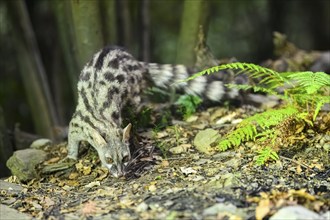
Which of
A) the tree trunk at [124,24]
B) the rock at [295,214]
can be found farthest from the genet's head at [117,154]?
the tree trunk at [124,24]

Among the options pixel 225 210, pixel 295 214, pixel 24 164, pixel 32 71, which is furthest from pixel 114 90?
pixel 32 71

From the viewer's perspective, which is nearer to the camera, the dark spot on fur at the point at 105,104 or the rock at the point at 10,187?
the rock at the point at 10,187

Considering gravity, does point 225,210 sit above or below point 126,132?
below

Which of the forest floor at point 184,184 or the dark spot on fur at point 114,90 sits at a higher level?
the dark spot on fur at point 114,90

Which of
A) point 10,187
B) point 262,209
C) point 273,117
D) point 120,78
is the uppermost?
point 120,78

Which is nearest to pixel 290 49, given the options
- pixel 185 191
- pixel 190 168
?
pixel 190 168

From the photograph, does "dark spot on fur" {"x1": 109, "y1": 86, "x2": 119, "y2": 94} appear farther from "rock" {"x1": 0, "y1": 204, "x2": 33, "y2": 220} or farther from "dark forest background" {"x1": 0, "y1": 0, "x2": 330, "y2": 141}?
"rock" {"x1": 0, "y1": 204, "x2": 33, "y2": 220}

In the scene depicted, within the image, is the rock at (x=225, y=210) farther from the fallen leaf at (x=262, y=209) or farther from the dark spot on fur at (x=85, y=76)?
the dark spot on fur at (x=85, y=76)

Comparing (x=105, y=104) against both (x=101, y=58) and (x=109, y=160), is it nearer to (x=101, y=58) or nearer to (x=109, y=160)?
(x=101, y=58)

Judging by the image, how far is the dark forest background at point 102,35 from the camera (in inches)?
273

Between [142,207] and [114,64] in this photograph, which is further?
[114,64]

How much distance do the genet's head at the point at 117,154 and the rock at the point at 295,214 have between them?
5.90 ft

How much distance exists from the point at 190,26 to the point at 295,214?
3517 millimetres

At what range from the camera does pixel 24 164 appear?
580cm
